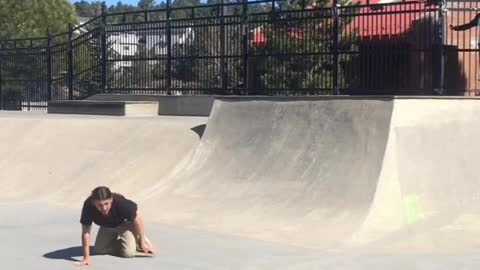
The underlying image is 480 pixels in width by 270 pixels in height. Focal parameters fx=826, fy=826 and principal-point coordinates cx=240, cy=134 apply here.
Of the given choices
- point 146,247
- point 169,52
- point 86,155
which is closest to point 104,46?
point 169,52

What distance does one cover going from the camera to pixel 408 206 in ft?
37.1

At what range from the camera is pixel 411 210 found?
1123 cm

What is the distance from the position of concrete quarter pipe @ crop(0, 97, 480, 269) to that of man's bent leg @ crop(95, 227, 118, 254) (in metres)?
0.17

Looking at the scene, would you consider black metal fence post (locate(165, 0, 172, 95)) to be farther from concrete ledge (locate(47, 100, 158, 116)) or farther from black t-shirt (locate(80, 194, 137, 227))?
black t-shirt (locate(80, 194, 137, 227))

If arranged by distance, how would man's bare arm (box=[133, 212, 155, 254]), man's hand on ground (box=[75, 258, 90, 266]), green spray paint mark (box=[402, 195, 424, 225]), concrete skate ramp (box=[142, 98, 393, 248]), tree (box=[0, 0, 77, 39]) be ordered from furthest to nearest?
1. tree (box=[0, 0, 77, 39])
2. concrete skate ramp (box=[142, 98, 393, 248])
3. green spray paint mark (box=[402, 195, 424, 225])
4. man's bare arm (box=[133, 212, 155, 254])
5. man's hand on ground (box=[75, 258, 90, 266])

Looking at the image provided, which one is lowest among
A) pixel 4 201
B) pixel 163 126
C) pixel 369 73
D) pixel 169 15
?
pixel 4 201

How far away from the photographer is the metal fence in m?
16.3

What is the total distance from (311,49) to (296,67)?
0.59 meters

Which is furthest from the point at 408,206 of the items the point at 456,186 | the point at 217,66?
the point at 217,66

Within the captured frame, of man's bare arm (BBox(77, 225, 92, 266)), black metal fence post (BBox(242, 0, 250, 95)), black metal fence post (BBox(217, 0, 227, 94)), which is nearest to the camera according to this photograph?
man's bare arm (BBox(77, 225, 92, 266))

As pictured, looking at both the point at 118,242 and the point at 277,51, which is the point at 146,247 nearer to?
the point at 118,242

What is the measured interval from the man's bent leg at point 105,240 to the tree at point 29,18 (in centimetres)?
3074

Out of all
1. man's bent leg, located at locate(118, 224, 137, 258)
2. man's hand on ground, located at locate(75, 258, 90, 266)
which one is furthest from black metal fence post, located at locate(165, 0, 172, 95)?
man's hand on ground, located at locate(75, 258, 90, 266)

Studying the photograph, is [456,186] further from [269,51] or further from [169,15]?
[169,15]
